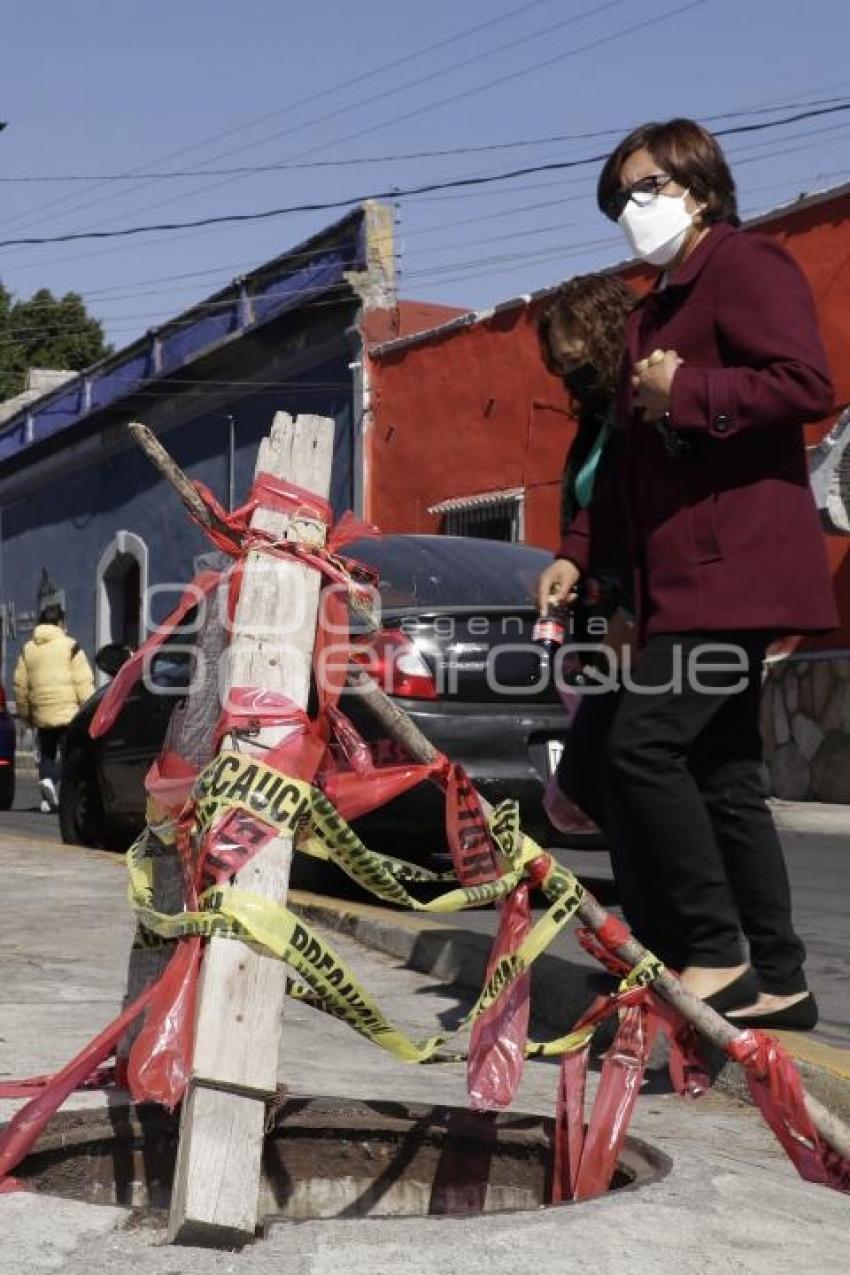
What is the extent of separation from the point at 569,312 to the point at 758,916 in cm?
141

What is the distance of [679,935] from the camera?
160 inches

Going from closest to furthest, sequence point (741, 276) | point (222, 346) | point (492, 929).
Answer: point (741, 276)
point (492, 929)
point (222, 346)

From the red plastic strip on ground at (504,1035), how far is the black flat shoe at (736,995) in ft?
2.96

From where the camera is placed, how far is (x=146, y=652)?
10.9 ft

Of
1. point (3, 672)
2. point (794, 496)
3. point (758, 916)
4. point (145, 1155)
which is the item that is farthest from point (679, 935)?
point (3, 672)

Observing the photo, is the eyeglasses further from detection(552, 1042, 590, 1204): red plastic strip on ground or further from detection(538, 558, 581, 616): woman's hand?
detection(552, 1042, 590, 1204): red plastic strip on ground

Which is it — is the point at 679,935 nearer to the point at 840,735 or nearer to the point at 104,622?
the point at 840,735

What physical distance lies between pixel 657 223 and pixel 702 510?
569mm

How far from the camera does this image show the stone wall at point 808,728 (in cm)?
1522

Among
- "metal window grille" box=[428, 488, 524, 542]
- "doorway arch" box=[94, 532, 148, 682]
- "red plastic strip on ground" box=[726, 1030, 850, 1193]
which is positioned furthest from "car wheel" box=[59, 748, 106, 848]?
"doorway arch" box=[94, 532, 148, 682]

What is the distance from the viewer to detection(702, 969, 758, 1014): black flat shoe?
13.5ft

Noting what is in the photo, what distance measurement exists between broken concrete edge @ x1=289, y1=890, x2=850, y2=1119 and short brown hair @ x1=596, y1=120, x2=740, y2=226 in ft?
5.65

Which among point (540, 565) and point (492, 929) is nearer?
point (492, 929)

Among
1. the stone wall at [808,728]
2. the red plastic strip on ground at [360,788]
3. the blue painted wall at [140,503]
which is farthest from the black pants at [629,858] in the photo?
the blue painted wall at [140,503]
